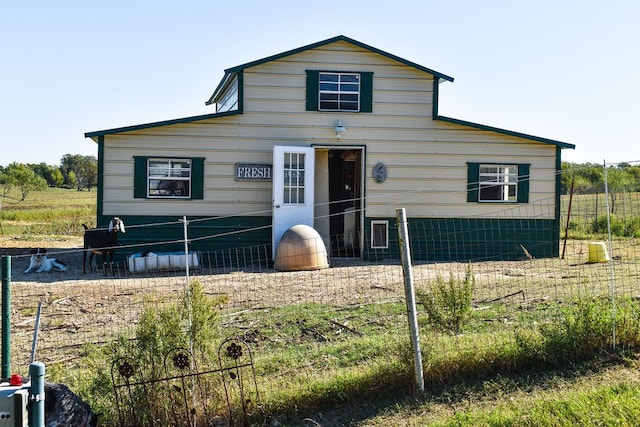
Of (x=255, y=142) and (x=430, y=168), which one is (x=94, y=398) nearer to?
(x=255, y=142)

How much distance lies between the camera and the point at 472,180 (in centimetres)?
1644

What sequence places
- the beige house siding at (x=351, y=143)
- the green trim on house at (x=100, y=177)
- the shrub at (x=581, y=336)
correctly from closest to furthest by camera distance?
1. the shrub at (x=581, y=336)
2. the green trim on house at (x=100, y=177)
3. the beige house siding at (x=351, y=143)

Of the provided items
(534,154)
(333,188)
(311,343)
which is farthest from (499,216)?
(311,343)

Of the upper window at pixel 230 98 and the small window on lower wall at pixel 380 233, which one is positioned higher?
the upper window at pixel 230 98

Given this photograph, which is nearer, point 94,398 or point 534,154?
point 94,398

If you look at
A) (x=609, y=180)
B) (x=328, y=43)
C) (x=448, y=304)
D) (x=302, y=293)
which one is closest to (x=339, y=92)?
(x=328, y=43)

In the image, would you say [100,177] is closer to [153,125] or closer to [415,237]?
[153,125]

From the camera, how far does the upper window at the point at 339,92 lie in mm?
16000

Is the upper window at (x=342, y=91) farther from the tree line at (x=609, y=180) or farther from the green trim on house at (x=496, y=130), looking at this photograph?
the tree line at (x=609, y=180)

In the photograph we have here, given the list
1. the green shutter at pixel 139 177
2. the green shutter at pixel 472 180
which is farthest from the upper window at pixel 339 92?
the green shutter at pixel 139 177

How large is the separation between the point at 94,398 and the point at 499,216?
12.9m

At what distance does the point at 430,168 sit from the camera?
642 inches

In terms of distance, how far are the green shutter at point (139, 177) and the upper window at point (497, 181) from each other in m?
7.74

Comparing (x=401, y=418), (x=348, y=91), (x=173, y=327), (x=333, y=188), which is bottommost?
(x=401, y=418)
